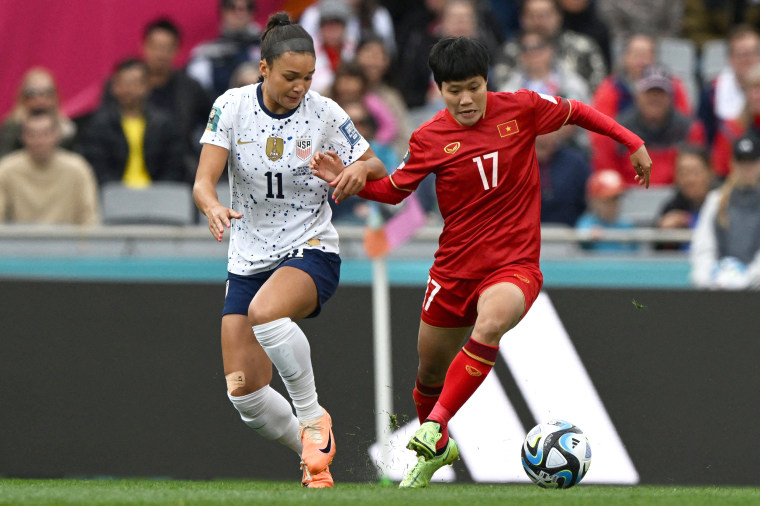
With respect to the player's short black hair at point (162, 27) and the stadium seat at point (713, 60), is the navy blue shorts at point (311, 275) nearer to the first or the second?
the player's short black hair at point (162, 27)

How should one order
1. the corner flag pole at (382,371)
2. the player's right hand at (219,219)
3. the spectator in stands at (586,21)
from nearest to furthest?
1. the player's right hand at (219,219)
2. the corner flag pole at (382,371)
3. the spectator in stands at (586,21)

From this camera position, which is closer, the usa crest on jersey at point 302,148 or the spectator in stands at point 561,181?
the usa crest on jersey at point 302,148

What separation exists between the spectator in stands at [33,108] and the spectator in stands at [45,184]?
424mm

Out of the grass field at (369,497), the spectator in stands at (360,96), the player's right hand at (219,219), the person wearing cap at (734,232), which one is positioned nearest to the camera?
the grass field at (369,497)

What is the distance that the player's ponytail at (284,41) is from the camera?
21.7ft

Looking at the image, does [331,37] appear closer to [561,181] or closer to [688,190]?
[561,181]

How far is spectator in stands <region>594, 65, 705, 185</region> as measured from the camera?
11.5 metres

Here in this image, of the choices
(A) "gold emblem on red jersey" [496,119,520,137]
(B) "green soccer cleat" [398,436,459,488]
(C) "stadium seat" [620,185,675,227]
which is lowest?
(B) "green soccer cleat" [398,436,459,488]

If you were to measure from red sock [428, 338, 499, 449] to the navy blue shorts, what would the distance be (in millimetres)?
867

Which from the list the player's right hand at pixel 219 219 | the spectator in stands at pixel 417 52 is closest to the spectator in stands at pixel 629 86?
the spectator in stands at pixel 417 52

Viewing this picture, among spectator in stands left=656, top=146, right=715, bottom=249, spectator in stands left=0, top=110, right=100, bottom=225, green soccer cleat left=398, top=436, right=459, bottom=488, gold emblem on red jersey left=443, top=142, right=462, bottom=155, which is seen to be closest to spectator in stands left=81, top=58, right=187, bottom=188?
spectator in stands left=0, top=110, right=100, bottom=225

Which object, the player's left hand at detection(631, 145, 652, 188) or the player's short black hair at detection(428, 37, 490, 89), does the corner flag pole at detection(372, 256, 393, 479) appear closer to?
the player's short black hair at detection(428, 37, 490, 89)

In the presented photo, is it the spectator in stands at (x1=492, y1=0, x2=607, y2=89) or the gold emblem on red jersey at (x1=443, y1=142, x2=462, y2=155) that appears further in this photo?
the spectator in stands at (x1=492, y1=0, x2=607, y2=89)

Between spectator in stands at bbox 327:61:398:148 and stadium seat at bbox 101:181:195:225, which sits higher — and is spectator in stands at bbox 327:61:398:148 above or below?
above
